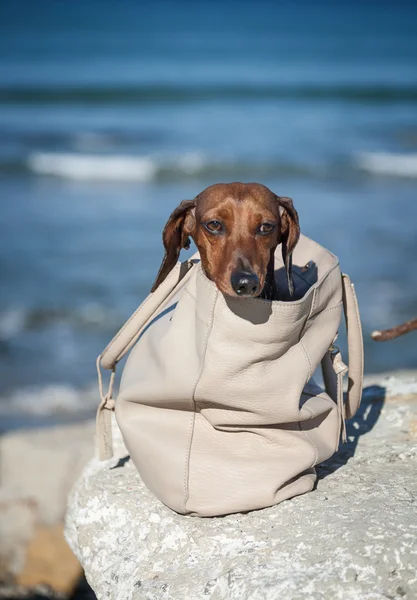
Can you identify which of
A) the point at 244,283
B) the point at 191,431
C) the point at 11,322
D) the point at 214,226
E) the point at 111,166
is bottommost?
the point at 111,166

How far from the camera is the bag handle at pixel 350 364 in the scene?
319 centimetres

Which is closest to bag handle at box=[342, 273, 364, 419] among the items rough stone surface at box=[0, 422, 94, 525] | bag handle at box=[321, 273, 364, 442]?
bag handle at box=[321, 273, 364, 442]

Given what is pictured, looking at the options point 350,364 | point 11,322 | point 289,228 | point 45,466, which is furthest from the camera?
point 11,322

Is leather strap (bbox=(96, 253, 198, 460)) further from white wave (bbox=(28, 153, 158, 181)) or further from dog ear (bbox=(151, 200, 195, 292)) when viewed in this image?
white wave (bbox=(28, 153, 158, 181))

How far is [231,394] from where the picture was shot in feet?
9.32

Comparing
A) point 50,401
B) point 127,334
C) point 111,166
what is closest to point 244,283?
point 127,334

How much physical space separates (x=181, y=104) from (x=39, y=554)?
57.8ft

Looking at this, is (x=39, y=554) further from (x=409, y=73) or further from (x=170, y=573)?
(x=409, y=73)

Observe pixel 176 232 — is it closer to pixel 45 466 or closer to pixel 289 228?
pixel 289 228

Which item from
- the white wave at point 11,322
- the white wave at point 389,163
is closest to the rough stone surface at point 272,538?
the white wave at point 11,322

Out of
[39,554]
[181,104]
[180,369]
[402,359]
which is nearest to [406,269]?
[402,359]

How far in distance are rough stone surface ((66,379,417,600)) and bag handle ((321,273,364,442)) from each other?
248mm

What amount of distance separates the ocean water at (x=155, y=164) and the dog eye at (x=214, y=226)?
11.7 ft

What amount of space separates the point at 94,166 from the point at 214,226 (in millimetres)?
12283
